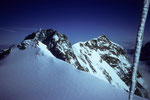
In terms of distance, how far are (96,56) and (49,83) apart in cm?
7731

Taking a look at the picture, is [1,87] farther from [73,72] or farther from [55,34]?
[55,34]

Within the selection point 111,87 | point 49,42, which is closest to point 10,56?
point 111,87

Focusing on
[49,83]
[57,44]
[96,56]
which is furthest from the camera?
[96,56]

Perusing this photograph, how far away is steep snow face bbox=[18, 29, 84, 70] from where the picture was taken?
31734mm

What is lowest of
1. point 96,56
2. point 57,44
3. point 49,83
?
point 96,56

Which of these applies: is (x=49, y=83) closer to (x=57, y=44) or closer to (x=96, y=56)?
(x=57, y=44)

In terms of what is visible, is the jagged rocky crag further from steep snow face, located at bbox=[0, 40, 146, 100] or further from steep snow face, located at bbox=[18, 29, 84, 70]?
steep snow face, located at bbox=[0, 40, 146, 100]

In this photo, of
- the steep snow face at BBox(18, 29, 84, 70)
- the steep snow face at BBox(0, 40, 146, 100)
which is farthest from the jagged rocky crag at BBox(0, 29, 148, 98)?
the steep snow face at BBox(0, 40, 146, 100)

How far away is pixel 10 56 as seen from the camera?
447 inches

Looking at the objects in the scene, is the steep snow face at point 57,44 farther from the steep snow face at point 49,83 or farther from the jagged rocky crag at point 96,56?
the steep snow face at point 49,83

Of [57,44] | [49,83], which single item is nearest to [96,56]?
[57,44]

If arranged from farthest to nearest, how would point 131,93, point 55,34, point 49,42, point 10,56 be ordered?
point 55,34, point 49,42, point 10,56, point 131,93

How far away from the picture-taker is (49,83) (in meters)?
6.92

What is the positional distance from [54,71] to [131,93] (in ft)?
21.0
